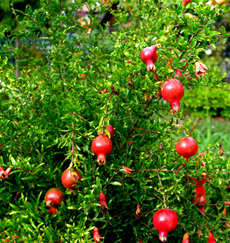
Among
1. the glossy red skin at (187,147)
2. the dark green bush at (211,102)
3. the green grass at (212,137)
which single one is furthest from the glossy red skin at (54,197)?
the dark green bush at (211,102)

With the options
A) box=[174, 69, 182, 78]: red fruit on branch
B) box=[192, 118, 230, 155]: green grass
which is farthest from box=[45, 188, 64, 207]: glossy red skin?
box=[192, 118, 230, 155]: green grass

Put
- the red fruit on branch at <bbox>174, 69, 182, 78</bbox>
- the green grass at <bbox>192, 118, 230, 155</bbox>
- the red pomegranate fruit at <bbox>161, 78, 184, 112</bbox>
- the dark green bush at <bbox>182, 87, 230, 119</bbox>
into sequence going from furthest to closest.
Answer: the dark green bush at <bbox>182, 87, 230, 119</bbox> → the green grass at <bbox>192, 118, 230, 155</bbox> → the red fruit on branch at <bbox>174, 69, 182, 78</bbox> → the red pomegranate fruit at <bbox>161, 78, 184, 112</bbox>

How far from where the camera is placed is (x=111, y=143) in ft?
2.74

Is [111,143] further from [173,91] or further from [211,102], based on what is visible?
[211,102]

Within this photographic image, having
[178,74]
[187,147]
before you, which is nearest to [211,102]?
[178,74]

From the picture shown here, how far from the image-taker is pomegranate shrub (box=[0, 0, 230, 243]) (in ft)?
2.83

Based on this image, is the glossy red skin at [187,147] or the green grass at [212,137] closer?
the glossy red skin at [187,147]

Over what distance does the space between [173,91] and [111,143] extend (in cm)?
25

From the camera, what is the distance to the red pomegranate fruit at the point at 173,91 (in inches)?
31.0

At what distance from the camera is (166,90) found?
80 cm

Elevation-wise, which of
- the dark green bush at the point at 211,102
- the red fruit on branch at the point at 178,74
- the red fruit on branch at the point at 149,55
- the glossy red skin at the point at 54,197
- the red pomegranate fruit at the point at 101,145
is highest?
the red fruit on branch at the point at 149,55

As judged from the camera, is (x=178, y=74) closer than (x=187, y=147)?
No

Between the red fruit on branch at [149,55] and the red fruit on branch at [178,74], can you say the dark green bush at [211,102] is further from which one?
the red fruit on branch at [149,55]

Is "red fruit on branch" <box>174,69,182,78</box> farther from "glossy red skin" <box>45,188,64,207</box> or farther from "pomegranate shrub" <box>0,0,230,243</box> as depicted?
"glossy red skin" <box>45,188,64,207</box>
